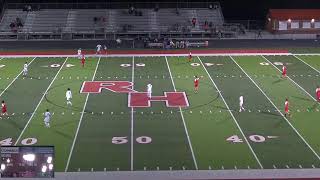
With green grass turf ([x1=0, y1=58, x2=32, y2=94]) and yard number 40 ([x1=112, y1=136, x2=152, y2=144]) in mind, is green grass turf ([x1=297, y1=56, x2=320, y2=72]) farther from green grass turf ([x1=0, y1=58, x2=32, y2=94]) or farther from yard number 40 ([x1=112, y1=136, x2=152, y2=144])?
green grass turf ([x1=0, y1=58, x2=32, y2=94])

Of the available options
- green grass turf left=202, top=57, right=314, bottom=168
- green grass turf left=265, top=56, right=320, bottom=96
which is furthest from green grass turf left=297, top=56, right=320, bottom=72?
green grass turf left=202, top=57, right=314, bottom=168

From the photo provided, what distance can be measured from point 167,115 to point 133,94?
3940 millimetres

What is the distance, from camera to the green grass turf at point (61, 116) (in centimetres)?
2058

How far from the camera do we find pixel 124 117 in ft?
78.5

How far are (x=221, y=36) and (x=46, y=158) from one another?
34.7m

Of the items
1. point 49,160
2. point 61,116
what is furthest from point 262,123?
point 49,160

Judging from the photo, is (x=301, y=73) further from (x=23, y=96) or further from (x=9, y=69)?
(x=9, y=69)

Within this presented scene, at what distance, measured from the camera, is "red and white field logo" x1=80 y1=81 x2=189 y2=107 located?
2606 centimetres

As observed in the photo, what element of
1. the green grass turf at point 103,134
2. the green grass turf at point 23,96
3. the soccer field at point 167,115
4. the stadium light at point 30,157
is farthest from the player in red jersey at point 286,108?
the stadium light at point 30,157

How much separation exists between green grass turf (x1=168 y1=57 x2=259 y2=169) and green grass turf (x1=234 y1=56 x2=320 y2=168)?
5.95 feet

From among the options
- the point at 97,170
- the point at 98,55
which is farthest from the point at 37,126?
the point at 98,55

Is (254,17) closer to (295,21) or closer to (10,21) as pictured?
(295,21)

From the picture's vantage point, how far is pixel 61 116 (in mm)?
24000

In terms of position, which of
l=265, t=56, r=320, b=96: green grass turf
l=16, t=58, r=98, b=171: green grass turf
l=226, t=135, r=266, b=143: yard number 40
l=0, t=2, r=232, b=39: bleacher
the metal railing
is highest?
the metal railing
